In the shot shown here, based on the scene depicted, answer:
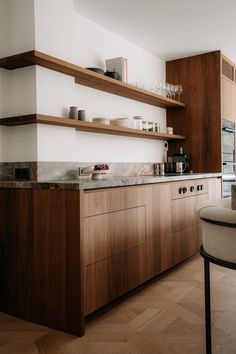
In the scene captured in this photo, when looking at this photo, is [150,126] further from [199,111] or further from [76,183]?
[76,183]

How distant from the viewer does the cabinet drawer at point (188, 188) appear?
3.17 m

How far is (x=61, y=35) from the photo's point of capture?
2744 mm

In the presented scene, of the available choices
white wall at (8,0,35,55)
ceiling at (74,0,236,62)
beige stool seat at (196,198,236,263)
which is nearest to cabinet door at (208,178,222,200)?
ceiling at (74,0,236,62)

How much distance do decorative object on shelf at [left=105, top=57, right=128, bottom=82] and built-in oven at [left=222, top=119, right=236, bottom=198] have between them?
1754 millimetres

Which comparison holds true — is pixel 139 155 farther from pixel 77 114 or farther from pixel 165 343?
pixel 165 343

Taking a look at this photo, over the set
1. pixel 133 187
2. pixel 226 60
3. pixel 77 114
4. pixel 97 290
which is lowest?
pixel 97 290

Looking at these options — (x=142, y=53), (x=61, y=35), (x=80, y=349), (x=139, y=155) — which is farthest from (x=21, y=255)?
(x=142, y=53)

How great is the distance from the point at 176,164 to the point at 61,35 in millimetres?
2192

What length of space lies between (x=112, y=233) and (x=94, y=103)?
62.2 inches

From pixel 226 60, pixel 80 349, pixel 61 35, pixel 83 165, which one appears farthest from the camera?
pixel 226 60

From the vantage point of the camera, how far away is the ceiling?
10.2ft

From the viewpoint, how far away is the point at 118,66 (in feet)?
11.2

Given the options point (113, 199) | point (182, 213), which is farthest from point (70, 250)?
point (182, 213)

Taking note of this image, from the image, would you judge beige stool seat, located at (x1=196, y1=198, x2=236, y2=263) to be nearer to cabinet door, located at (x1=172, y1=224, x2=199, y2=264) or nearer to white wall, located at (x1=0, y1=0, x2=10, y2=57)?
cabinet door, located at (x1=172, y1=224, x2=199, y2=264)
